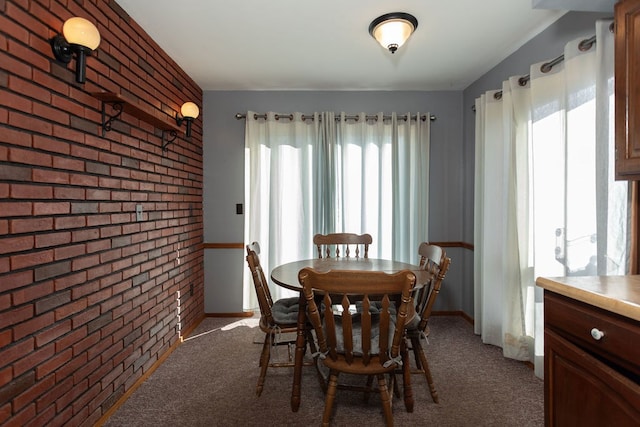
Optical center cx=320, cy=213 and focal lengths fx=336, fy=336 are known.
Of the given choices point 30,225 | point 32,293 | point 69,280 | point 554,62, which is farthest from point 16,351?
point 554,62

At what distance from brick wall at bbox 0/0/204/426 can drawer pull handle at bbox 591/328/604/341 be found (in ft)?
6.85

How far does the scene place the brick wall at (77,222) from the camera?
1319 mm

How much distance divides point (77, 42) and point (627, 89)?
2385 mm

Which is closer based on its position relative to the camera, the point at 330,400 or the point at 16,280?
the point at 16,280

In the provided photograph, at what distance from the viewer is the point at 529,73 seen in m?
2.47

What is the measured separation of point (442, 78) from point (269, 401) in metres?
3.11

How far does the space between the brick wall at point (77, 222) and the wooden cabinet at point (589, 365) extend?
2093mm

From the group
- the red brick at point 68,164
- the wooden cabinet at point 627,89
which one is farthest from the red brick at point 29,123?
the wooden cabinet at point 627,89

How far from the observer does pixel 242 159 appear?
3551 millimetres

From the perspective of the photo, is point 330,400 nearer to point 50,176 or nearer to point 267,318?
point 267,318

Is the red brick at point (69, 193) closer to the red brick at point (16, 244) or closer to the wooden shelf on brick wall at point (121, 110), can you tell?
Answer: the red brick at point (16, 244)

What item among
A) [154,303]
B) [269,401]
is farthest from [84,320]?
[269,401]

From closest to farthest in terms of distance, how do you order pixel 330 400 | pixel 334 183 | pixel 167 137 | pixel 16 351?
1. pixel 16 351
2. pixel 330 400
3. pixel 167 137
4. pixel 334 183

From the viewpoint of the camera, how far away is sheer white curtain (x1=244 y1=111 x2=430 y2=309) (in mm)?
3424
